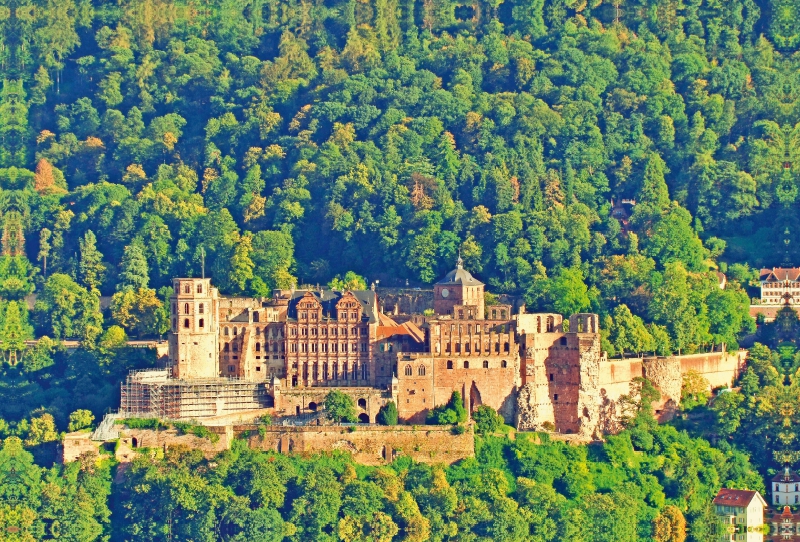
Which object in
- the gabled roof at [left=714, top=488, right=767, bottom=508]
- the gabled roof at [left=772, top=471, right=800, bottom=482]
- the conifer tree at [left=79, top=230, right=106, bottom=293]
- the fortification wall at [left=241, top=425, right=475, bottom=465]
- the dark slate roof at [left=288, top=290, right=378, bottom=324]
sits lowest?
the gabled roof at [left=714, top=488, right=767, bottom=508]

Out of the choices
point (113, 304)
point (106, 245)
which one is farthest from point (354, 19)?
point (113, 304)

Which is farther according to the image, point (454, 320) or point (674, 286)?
point (674, 286)

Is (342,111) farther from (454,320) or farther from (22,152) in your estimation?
(454,320)

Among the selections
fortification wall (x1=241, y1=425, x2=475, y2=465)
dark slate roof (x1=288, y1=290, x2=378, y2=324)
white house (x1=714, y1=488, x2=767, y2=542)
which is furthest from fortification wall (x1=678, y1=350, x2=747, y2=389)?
dark slate roof (x1=288, y1=290, x2=378, y2=324)

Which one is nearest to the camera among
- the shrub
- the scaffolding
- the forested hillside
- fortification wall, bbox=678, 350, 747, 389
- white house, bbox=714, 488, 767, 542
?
the shrub

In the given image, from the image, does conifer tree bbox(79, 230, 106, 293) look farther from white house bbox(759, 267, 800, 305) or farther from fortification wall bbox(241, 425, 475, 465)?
white house bbox(759, 267, 800, 305)

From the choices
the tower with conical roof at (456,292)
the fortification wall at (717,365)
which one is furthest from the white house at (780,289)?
the tower with conical roof at (456,292)

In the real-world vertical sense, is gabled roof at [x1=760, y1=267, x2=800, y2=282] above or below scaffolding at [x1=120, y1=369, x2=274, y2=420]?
above
